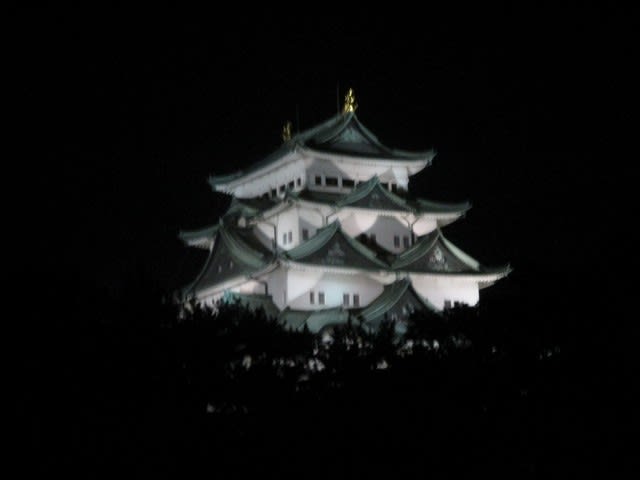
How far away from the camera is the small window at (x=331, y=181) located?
46750 millimetres

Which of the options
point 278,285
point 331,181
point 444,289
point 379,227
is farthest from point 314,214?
point 444,289

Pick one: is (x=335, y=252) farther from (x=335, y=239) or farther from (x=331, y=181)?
(x=331, y=181)

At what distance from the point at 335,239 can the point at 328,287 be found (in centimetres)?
198

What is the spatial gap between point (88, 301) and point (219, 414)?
3.69 metres

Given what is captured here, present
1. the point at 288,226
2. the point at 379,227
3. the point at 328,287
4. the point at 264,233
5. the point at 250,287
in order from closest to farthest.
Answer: the point at 328,287 < the point at 250,287 < the point at 288,226 < the point at 379,227 < the point at 264,233

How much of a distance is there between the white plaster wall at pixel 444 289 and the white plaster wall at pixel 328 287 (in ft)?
5.96

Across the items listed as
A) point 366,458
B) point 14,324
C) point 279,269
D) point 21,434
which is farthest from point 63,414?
point 279,269

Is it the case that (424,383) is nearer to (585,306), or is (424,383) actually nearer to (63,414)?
(585,306)

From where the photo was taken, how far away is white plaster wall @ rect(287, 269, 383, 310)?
42.8 meters

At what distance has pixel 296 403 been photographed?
23375mm

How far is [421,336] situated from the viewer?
Answer: 91.4 ft

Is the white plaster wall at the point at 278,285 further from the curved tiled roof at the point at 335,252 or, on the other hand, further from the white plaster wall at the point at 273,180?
the white plaster wall at the point at 273,180

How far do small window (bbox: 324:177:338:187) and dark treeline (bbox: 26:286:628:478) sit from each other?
68.5ft

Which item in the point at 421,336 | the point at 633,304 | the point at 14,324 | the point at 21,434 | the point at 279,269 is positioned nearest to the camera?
the point at 21,434
